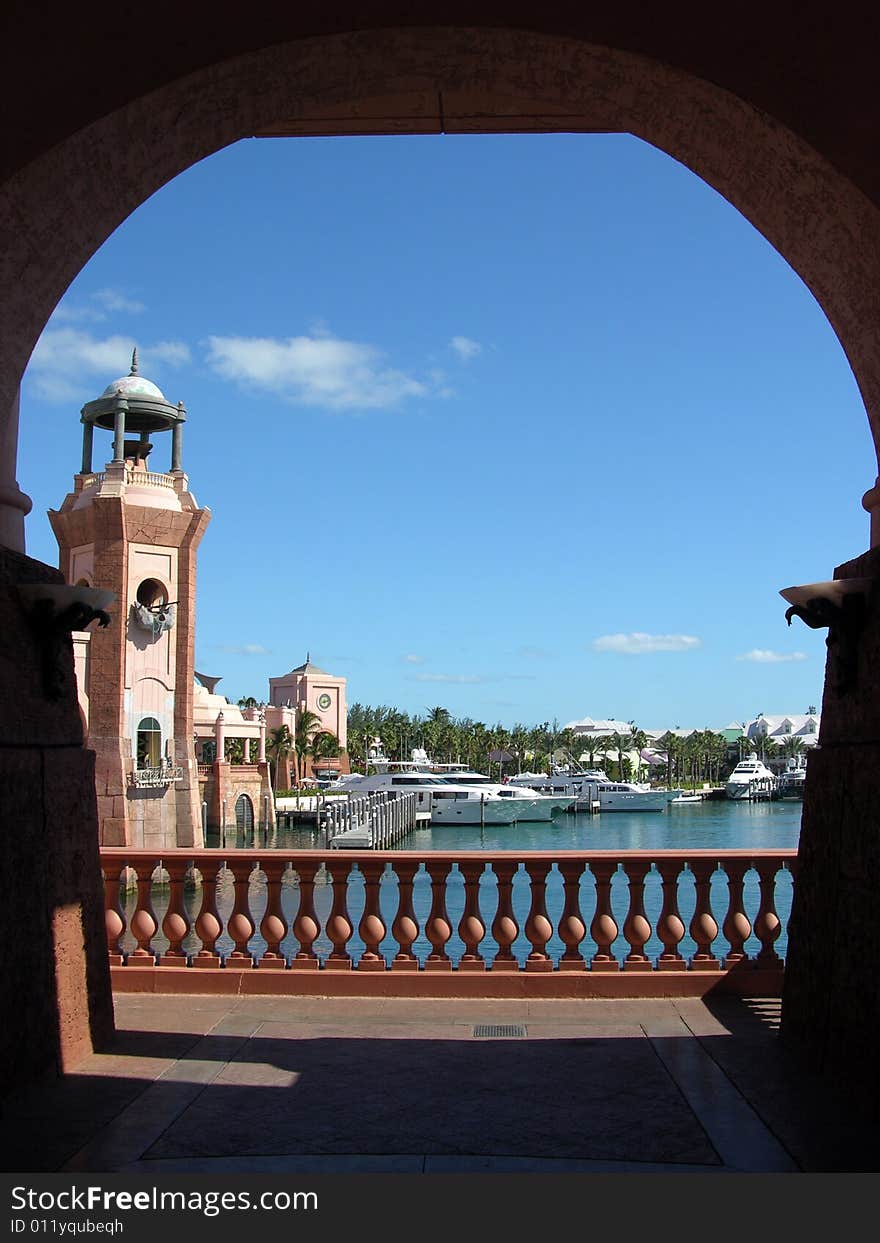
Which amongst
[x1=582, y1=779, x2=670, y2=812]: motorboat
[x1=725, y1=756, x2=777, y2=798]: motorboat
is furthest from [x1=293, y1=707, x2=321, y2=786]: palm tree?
[x1=725, y1=756, x2=777, y2=798]: motorboat

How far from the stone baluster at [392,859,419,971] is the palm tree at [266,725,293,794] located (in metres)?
80.8

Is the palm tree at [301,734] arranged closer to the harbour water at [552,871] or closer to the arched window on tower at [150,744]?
the harbour water at [552,871]

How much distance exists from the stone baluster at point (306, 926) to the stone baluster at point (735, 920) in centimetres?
271

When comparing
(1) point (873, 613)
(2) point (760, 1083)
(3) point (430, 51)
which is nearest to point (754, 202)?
(3) point (430, 51)

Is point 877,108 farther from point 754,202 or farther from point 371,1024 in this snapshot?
point 371,1024

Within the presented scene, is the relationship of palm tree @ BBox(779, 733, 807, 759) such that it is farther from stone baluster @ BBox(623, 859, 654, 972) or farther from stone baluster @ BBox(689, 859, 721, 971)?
stone baluster @ BBox(623, 859, 654, 972)

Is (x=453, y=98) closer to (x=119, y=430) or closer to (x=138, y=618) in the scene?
(x=138, y=618)

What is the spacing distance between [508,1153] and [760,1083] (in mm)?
1498

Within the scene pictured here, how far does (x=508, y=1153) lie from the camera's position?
423 cm

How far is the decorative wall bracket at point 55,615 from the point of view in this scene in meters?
5.34

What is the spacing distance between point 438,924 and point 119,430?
4264 cm

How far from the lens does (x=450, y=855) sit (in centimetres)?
729

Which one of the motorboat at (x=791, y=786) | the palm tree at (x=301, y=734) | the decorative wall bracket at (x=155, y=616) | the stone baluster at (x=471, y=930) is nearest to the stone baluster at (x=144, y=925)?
the stone baluster at (x=471, y=930)

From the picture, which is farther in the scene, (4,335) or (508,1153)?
(4,335)
